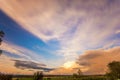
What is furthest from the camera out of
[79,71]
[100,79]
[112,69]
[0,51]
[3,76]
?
[79,71]

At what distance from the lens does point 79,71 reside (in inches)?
5704

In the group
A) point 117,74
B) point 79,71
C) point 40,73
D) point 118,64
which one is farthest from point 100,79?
point 40,73

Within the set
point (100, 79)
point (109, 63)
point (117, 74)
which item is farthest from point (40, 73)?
point (109, 63)

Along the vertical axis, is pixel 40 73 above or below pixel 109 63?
below

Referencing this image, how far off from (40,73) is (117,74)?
63790 millimetres

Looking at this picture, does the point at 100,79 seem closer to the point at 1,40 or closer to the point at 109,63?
the point at 109,63

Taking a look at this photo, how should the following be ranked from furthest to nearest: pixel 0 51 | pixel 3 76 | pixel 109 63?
1. pixel 109 63
2. pixel 0 51
3. pixel 3 76

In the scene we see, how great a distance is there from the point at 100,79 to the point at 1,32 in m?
71.6

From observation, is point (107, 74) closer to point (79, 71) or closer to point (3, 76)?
point (79, 71)

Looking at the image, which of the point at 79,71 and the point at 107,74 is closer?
the point at 107,74

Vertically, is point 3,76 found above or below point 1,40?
below

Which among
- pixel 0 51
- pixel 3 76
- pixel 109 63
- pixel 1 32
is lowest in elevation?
pixel 3 76

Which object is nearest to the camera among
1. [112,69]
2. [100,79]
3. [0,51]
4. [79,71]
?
[0,51]

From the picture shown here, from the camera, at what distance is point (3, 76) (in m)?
36.6
